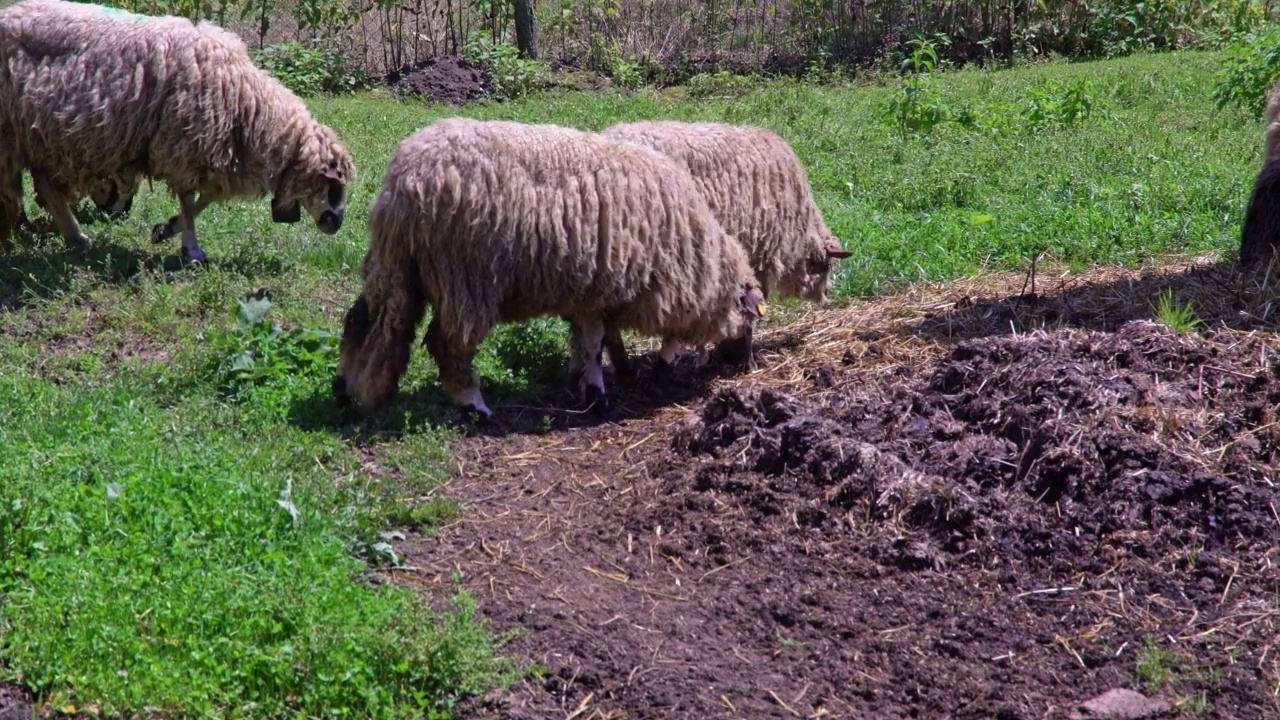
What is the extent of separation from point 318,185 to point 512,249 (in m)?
3.04

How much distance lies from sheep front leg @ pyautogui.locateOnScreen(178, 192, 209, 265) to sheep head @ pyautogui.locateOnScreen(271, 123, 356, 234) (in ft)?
1.72

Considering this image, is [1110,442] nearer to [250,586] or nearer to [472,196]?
[472,196]

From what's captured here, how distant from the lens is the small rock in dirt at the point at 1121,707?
362 cm

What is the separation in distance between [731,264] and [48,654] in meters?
3.90

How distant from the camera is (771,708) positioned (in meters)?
3.79

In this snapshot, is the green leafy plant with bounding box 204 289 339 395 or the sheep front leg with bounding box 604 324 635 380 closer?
the green leafy plant with bounding box 204 289 339 395

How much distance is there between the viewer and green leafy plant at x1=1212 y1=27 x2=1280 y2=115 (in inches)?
447

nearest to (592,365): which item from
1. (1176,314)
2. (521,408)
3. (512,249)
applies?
(521,408)

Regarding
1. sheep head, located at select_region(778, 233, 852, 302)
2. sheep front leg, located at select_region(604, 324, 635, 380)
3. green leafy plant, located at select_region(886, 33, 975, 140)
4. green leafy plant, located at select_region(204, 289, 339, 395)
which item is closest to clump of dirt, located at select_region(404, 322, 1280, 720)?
sheep front leg, located at select_region(604, 324, 635, 380)

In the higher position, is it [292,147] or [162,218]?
[292,147]

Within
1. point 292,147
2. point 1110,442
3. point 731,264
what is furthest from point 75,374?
point 1110,442

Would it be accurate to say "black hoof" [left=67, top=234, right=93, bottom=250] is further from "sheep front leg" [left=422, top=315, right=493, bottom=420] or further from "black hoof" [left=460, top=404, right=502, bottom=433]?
"black hoof" [left=460, top=404, right=502, bottom=433]

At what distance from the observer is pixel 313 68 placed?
1493 centimetres

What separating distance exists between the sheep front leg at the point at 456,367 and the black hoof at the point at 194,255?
108 inches
